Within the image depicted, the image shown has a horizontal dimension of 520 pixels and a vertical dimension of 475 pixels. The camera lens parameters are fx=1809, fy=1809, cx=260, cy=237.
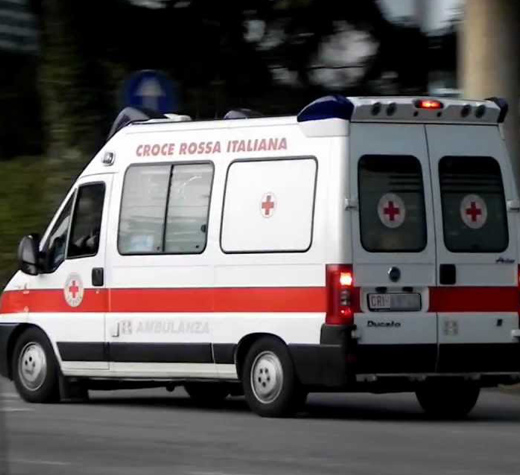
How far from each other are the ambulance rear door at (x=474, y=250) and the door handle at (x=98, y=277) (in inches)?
114

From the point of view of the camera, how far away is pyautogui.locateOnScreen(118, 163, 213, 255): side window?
14172 millimetres

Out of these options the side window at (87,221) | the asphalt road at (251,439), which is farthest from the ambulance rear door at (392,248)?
the side window at (87,221)

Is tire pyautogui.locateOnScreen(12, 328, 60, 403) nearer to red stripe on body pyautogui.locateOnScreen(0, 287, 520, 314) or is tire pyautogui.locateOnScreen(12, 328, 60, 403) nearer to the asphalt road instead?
the asphalt road

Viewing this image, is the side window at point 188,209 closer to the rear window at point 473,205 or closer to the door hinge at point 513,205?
the rear window at point 473,205

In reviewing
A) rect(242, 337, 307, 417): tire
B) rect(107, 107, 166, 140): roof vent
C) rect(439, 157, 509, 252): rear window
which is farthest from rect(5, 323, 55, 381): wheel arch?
rect(439, 157, 509, 252): rear window

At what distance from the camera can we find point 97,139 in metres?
21.9

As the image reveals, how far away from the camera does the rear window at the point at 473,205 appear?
13633 millimetres

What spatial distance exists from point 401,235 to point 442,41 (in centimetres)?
1047

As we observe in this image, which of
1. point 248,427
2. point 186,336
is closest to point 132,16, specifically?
point 186,336

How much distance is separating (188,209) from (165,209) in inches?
9.5

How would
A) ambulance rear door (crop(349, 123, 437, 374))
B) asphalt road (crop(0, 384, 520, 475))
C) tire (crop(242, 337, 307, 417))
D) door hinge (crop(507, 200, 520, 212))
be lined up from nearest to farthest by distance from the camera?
asphalt road (crop(0, 384, 520, 475)), ambulance rear door (crop(349, 123, 437, 374)), tire (crop(242, 337, 307, 417)), door hinge (crop(507, 200, 520, 212))

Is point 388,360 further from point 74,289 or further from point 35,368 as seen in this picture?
point 35,368

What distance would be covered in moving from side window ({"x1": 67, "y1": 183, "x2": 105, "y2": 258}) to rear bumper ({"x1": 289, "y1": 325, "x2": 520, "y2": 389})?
7.89 feet

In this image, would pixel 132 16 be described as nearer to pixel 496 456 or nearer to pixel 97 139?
pixel 97 139
